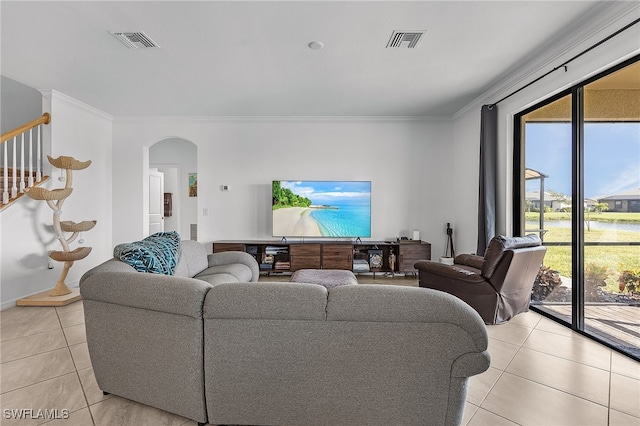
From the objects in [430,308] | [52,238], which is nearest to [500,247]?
[430,308]

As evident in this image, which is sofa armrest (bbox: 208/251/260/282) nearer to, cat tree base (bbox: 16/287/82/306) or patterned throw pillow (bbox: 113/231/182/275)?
patterned throw pillow (bbox: 113/231/182/275)

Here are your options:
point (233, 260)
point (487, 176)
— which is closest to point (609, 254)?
point (487, 176)

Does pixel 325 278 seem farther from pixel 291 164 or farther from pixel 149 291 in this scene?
pixel 291 164

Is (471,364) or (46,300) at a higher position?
(471,364)

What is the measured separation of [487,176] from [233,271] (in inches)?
129

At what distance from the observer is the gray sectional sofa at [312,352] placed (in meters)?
1.32

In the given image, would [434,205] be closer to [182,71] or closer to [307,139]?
[307,139]

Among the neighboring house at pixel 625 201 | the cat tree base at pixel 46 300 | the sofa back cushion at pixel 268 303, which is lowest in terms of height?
the cat tree base at pixel 46 300

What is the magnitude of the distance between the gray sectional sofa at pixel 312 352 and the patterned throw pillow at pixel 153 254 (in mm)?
744

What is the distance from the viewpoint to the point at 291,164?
5.12m

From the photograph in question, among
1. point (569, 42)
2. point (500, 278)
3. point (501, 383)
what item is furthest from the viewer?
point (500, 278)

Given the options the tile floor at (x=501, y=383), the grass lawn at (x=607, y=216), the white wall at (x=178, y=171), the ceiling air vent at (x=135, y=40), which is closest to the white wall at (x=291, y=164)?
the white wall at (x=178, y=171)

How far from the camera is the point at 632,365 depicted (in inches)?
86.0

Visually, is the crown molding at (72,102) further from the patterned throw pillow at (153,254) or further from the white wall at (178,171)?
the patterned throw pillow at (153,254)
